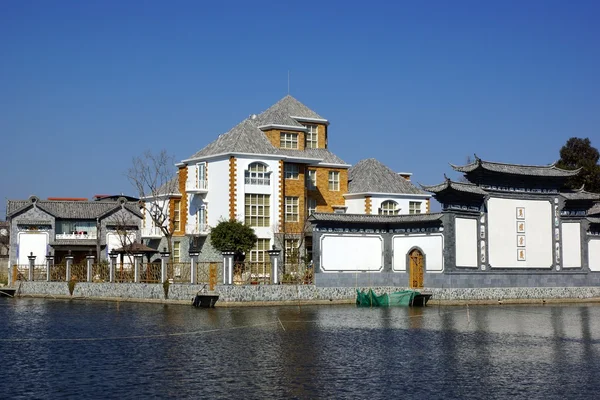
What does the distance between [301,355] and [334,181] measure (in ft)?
116

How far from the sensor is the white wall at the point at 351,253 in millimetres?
44750

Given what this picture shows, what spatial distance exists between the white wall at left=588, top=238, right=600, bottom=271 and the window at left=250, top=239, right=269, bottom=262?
743 inches

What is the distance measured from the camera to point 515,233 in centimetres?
4619

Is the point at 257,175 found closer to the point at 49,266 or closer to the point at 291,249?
the point at 291,249

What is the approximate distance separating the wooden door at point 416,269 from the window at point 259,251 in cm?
1026

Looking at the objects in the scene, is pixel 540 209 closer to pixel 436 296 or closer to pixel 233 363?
pixel 436 296

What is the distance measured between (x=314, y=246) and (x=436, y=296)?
267 inches

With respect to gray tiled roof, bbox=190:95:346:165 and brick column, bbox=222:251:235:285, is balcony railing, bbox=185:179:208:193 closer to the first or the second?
gray tiled roof, bbox=190:95:346:165

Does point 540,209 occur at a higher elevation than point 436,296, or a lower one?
higher

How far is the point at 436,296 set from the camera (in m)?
43.6

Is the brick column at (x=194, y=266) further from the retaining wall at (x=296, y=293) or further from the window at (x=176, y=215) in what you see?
the window at (x=176, y=215)

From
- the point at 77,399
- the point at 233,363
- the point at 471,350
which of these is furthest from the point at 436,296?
the point at 77,399

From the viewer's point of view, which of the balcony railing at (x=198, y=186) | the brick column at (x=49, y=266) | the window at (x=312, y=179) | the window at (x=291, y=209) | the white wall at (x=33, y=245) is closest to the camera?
the balcony railing at (x=198, y=186)

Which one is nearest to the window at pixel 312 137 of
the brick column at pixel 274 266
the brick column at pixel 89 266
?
the brick column at pixel 89 266
